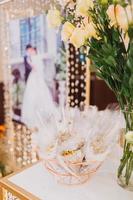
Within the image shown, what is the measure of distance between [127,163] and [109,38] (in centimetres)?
32

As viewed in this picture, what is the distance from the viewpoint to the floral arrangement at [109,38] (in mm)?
616

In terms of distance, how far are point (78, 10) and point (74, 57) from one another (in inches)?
42.2

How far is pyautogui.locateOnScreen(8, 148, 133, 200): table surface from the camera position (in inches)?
29.2

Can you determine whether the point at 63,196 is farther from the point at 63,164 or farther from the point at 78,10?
the point at 78,10

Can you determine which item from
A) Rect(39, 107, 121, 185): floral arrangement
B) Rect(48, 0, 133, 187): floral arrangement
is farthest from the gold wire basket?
Rect(48, 0, 133, 187): floral arrangement

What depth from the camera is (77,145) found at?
76 cm

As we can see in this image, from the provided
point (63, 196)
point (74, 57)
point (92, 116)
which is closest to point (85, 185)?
point (63, 196)

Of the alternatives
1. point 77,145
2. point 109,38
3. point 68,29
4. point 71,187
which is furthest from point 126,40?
point 71,187

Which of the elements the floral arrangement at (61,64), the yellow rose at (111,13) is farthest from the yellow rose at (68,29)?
the floral arrangement at (61,64)

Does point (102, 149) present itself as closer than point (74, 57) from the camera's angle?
Yes

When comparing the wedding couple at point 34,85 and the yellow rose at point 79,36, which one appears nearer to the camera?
the yellow rose at point 79,36

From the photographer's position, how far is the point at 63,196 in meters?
0.74

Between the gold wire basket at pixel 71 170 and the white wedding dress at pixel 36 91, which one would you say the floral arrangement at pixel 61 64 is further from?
the gold wire basket at pixel 71 170

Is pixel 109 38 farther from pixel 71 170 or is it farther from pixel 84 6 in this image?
pixel 71 170
